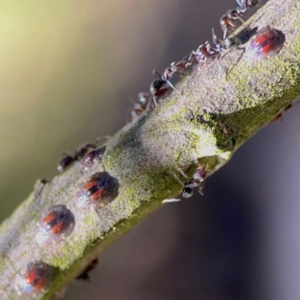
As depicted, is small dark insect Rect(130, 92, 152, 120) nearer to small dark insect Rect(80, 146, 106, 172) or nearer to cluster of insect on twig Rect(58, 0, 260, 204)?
cluster of insect on twig Rect(58, 0, 260, 204)

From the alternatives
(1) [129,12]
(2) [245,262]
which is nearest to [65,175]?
(2) [245,262]

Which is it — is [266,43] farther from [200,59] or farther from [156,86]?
[156,86]

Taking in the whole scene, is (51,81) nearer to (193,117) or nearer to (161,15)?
(161,15)

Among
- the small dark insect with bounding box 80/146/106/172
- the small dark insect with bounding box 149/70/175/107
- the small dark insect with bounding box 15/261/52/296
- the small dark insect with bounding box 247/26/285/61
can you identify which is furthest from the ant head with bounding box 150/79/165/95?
the small dark insect with bounding box 15/261/52/296

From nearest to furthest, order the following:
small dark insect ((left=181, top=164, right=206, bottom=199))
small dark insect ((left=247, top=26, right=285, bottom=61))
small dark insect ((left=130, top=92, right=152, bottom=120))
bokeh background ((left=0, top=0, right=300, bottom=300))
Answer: small dark insect ((left=247, top=26, right=285, bottom=61)), small dark insect ((left=181, top=164, right=206, bottom=199)), small dark insect ((left=130, top=92, right=152, bottom=120)), bokeh background ((left=0, top=0, right=300, bottom=300))

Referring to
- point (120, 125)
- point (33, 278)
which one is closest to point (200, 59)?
point (33, 278)

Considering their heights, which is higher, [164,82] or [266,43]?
[164,82]

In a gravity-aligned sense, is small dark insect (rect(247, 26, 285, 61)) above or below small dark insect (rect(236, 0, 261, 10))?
below
